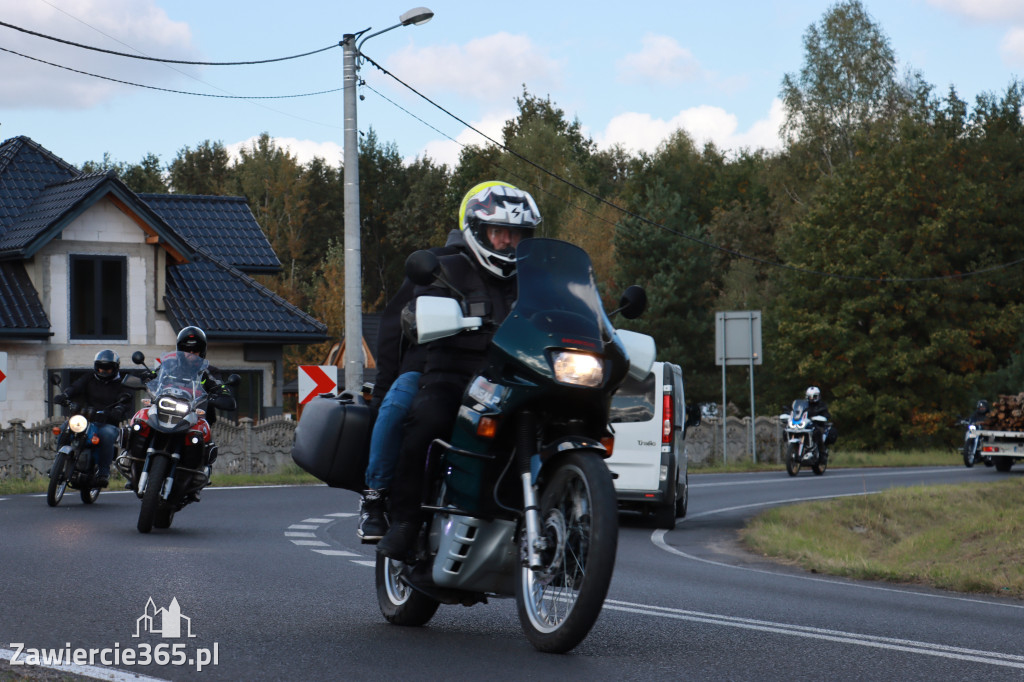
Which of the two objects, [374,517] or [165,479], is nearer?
[374,517]

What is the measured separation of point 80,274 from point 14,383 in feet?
9.56

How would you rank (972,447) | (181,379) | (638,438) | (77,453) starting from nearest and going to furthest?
(181,379) → (77,453) → (638,438) → (972,447)

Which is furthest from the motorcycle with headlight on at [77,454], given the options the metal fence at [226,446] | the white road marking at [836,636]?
the white road marking at [836,636]

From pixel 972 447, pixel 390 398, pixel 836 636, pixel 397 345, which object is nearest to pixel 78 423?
pixel 397 345

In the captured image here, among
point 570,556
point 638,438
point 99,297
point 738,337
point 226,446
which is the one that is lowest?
point 226,446

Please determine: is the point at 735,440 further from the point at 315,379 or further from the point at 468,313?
the point at 468,313

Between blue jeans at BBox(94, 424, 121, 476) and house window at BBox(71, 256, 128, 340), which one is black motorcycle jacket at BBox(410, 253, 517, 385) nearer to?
blue jeans at BBox(94, 424, 121, 476)

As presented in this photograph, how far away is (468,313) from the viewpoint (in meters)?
6.74

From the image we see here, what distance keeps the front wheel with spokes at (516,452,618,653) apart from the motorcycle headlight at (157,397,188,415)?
7887 mm

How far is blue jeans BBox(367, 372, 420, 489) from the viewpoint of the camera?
6918 millimetres

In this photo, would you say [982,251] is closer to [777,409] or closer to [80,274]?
[777,409]

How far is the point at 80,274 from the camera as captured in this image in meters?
33.8

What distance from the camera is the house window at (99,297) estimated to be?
1325 inches

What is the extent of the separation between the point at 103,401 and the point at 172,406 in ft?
12.1
